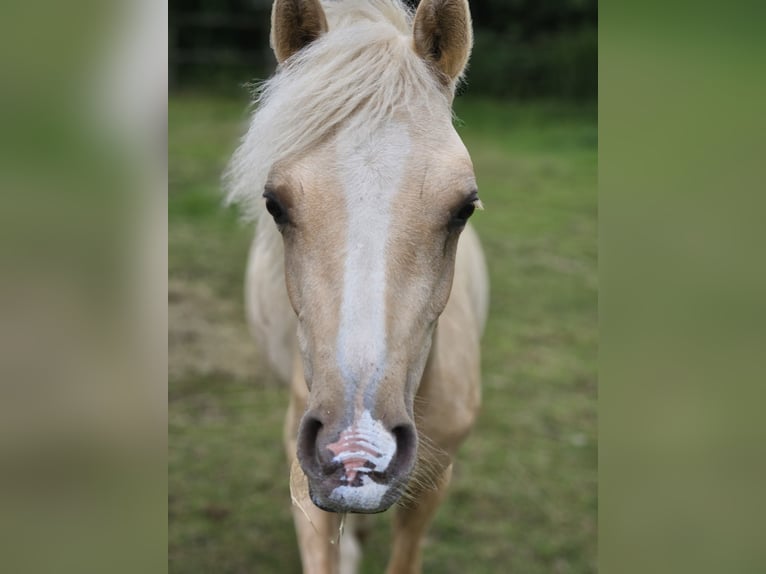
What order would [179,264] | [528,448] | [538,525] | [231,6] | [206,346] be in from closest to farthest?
[538,525]
[528,448]
[206,346]
[179,264]
[231,6]

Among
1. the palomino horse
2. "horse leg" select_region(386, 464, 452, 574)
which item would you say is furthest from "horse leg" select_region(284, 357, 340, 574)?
"horse leg" select_region(386, 464, 452, 574)

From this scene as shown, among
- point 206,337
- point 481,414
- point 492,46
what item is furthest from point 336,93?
point 492,46

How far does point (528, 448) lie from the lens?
4309 millimetres

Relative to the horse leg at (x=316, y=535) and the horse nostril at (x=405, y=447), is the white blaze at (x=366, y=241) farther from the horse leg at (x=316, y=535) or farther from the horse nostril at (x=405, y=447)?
the horse leg at (x=316, y=535)

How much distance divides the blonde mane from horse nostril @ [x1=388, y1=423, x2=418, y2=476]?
658mm

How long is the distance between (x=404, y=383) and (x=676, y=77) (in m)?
0.75

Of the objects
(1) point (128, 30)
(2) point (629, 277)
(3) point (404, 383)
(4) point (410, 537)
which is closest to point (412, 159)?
(3) point (404, 383)

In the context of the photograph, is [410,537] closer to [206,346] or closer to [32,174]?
[32,174]

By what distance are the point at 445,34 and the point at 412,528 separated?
1.52 m

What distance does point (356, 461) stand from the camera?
1396 millimetres

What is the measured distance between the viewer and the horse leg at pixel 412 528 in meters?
2.44

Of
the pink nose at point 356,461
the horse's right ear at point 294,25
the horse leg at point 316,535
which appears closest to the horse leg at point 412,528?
the horse leg at point 316,535

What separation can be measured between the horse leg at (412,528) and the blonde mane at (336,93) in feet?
3.72

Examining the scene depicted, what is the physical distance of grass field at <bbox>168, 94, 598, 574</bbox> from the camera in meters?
3.55
